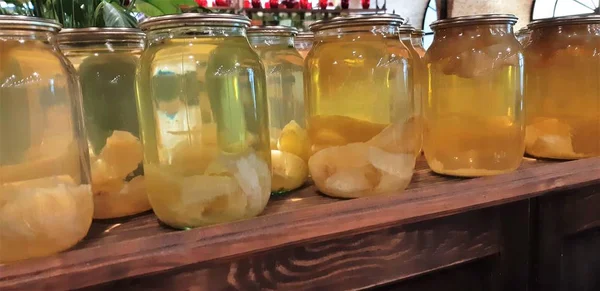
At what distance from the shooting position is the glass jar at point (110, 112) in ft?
1.55

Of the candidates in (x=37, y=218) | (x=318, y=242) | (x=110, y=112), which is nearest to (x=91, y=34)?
(x=110, y=112)

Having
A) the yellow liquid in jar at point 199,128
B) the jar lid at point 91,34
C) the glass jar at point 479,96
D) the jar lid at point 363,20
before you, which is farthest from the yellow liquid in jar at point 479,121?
the jar lid at point 91,34

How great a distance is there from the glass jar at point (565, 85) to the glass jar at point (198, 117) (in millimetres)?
388

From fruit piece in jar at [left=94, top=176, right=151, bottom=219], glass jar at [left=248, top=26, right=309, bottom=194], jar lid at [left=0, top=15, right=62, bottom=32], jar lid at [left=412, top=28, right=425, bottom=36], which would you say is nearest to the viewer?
jar lid at [left=0, top=15, right=62, bottom=32]

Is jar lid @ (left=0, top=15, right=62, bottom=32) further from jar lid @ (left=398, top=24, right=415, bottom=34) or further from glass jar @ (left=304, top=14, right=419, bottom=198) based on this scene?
jar lid @ (left=398, top=24, right=415, bottom=34)

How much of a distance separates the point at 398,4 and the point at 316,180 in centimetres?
334

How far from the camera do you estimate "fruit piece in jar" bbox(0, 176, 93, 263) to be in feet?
1.22

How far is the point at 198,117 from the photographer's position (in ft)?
1.45

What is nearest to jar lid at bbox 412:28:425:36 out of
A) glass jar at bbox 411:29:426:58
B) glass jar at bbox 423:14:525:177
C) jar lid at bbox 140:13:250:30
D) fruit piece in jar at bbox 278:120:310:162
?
glass jar at bbox 411:29:426:58

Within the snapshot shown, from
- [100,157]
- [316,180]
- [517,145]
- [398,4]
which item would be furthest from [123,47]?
[398,4]

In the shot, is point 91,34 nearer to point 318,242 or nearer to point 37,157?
point 37,157

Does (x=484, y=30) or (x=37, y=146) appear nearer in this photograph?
(x=37, y=146)

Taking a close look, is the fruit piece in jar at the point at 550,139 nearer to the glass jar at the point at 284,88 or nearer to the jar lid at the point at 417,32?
the jar lid at the point at 417,32

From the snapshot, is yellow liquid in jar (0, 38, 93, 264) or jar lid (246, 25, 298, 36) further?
jar lid (246, 25, 298, 36)
